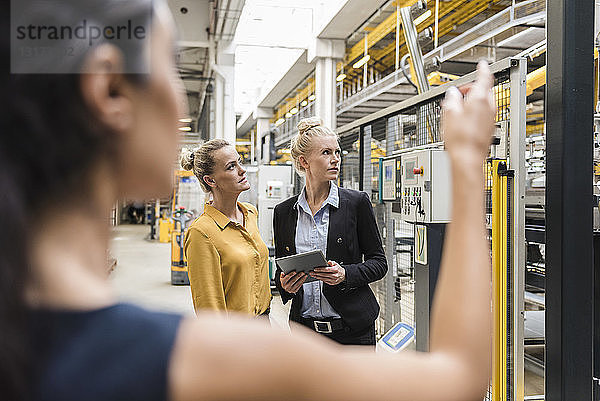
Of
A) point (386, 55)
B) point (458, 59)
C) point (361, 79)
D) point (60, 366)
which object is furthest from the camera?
point (361, 79)

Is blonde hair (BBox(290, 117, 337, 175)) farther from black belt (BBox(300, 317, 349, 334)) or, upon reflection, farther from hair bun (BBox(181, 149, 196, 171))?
black belt (BBox(300, 317, 349, 334))

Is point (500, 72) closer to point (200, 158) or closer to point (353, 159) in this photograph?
point (200, 158)

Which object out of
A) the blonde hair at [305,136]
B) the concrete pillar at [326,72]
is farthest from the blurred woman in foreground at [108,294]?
the concrete pillar at [326,72]

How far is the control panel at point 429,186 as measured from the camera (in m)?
3.63

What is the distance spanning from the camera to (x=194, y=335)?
1.99 feet

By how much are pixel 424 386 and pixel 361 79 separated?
1400cm

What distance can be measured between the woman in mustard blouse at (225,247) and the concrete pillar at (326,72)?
8363 mm

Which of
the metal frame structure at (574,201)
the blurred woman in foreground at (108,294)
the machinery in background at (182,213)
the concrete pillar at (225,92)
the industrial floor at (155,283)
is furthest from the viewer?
the concrete pillar at (225,92)

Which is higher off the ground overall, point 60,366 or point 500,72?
point 500,72

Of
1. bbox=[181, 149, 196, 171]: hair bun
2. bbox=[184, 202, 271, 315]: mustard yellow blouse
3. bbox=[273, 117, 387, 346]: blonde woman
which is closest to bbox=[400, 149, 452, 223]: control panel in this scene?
bbox=[273, 117, 387, 346]: blonde woman

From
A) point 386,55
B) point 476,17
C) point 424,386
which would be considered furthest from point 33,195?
point 386,55

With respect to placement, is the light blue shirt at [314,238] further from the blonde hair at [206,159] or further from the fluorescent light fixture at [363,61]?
the fluorescent light fixture at [363,61]

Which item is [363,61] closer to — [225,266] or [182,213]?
[182,213]

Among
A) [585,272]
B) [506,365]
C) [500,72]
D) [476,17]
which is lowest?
[506,365]
